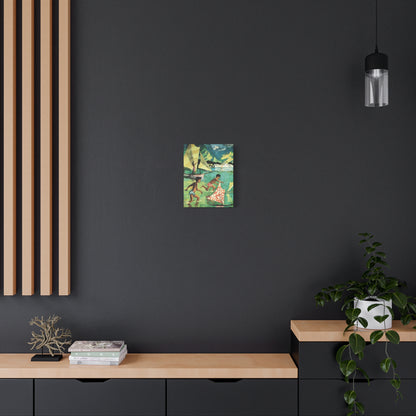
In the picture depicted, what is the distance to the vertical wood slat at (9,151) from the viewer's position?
2.45 meters

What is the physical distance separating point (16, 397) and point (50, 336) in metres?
0.34

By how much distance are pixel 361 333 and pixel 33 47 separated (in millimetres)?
2327

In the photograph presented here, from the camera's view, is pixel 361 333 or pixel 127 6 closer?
pixel 361 333

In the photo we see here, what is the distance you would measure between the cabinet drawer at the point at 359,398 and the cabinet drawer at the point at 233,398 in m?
0.07

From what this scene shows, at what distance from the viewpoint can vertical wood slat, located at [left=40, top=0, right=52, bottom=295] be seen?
2.45m

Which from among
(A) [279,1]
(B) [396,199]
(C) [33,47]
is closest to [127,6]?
(C) [33,47]

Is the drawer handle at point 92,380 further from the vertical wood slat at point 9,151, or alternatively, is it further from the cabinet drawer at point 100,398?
the vertical wood slat at point 9,151

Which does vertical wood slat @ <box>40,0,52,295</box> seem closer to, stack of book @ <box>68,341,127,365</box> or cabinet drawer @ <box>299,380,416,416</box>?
stack of book @ <box>68,341,127,365</box>

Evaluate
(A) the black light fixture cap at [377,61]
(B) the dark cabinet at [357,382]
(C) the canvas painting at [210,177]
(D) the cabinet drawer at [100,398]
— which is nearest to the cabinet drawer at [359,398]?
(B) the dark cabinet at [357,382]

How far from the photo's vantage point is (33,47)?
8.16ft

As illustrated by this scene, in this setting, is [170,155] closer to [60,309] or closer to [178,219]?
[178,219]

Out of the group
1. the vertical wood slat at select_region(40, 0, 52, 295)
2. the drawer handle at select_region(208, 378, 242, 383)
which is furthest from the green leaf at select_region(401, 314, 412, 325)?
the vertical wood slat at select_region(40, 0, 52, 295)

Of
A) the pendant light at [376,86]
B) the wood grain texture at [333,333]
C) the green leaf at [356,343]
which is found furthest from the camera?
the pendant light at [376,86]

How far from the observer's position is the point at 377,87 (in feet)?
7.51
